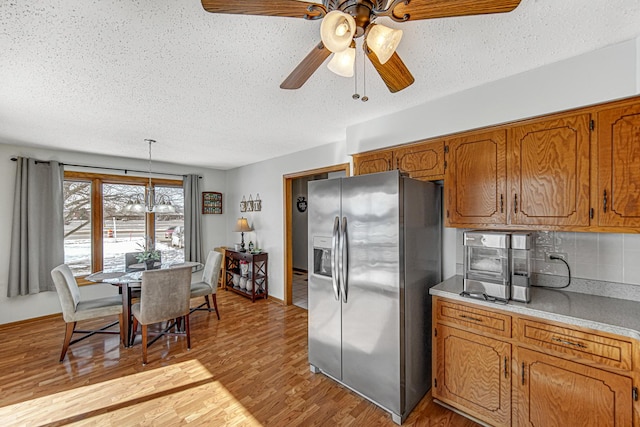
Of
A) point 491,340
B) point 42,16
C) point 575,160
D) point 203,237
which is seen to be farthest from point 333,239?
point 203,237

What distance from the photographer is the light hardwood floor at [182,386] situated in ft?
6.61

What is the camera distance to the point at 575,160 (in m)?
1.74

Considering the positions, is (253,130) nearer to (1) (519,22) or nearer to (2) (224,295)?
(1) (519,22)

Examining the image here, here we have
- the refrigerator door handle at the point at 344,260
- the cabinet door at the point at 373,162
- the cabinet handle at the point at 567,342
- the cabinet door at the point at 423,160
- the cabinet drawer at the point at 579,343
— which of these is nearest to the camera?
the cabinet drawer at the point at 579,343

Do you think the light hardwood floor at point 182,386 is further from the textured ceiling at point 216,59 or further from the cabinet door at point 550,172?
the textured ceiling at point 216,59

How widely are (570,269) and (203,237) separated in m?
5.45

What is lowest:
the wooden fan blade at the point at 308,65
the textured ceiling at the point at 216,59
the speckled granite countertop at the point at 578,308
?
the speckled granite countertop at the point at 578,308

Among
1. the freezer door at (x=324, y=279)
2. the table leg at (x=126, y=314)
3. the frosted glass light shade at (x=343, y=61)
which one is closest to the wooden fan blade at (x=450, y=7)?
the frosted glass light shade at (x=343, y=61)

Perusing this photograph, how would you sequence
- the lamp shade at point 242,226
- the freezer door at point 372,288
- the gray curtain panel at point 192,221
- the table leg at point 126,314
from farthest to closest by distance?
the gray curtain panel at point 192,221 → the lamp shade at point 242,226 → the table leg at point 126,314 → the freezer door at point 372,288

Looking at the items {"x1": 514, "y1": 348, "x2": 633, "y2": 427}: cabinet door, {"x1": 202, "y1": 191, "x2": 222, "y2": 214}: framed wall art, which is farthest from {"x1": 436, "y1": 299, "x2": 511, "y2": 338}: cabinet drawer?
{"x1": 202, "y1": 191, "x2": 222, "y2": 214}: framed wall art

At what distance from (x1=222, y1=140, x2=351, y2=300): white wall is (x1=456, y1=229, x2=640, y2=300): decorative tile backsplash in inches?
97.9

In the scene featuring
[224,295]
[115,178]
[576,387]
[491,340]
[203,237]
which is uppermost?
[115,178]

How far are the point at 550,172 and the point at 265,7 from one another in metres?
1.97

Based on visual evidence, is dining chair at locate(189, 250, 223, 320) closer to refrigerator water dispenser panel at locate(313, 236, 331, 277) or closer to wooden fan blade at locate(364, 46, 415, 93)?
refrigerator water dispenser panel at locate(313, 236, 331, 277)
